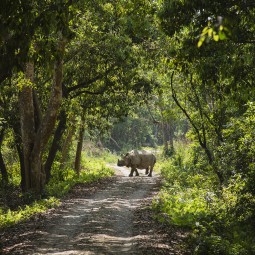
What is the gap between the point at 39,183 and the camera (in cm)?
1711

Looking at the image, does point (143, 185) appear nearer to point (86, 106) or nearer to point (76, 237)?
point (86, 106)

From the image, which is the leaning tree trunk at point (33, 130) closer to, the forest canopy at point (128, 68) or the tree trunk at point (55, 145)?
the forest canopy at point (128, 68)

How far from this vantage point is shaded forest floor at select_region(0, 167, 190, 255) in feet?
30.7

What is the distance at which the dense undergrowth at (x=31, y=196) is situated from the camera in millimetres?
13984

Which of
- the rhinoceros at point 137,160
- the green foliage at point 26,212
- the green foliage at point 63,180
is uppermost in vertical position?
the rhinoceros at point 137,160

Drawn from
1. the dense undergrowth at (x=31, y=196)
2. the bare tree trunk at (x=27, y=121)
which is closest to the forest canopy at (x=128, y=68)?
the bare tree trunk at (x=27, y=121)

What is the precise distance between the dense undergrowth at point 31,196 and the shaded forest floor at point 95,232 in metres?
0.54

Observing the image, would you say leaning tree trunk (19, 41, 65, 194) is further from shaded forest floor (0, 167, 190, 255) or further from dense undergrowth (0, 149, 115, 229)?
shaded forest floor (0, 167, 190, 255)

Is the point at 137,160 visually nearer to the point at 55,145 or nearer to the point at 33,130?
the point at 55,145

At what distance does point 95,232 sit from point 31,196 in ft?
20.4

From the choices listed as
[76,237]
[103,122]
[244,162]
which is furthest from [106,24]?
[103,122]

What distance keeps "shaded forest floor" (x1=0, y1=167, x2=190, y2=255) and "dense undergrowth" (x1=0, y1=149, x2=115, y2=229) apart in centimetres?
54

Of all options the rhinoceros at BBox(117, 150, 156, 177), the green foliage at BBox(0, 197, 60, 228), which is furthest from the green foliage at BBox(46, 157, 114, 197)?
the rhinoceros at BBox(117, 150, 156, 177)

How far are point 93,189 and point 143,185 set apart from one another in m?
3.11
